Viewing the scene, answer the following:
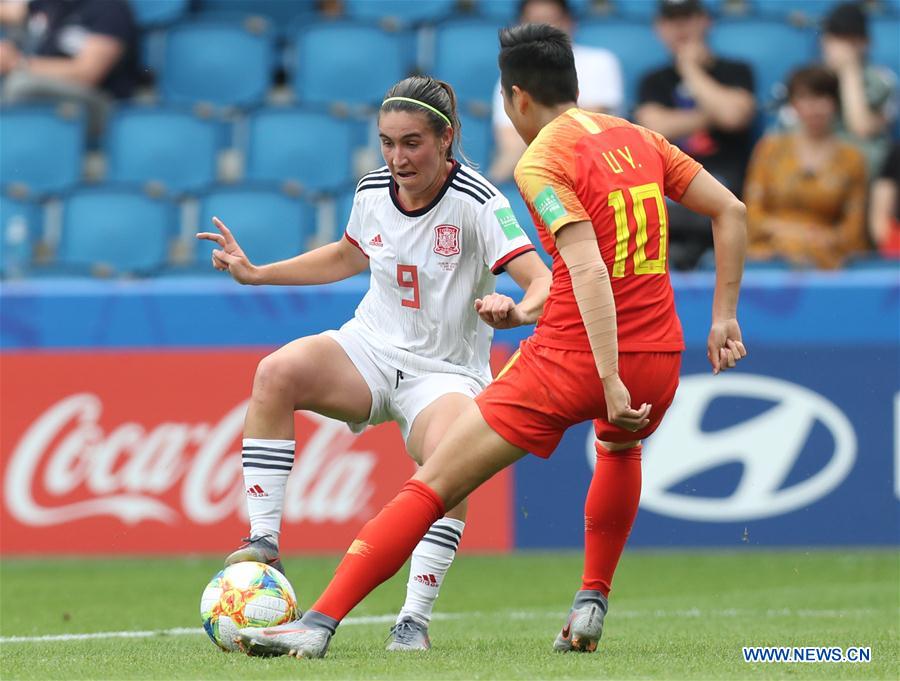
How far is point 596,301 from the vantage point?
173 inches

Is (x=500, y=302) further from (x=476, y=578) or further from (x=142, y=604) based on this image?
(x=476, y=578)

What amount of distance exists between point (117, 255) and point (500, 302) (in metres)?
5.64

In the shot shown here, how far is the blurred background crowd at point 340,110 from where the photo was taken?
A: 9188 mm

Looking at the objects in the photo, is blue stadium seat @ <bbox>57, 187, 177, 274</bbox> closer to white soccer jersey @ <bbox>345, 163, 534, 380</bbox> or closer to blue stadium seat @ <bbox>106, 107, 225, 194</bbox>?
blue stadium seat @ <bbox>106, 107, 225, 194</bbox>

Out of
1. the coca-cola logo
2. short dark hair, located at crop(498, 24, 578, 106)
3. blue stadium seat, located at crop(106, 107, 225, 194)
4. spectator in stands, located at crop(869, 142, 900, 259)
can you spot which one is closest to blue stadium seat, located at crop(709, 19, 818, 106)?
spectator in stands, located at crop(869, 142, 900, 259)

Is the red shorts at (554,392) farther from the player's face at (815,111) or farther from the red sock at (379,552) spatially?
the player's face at (815,111)

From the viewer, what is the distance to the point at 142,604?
22.5ft

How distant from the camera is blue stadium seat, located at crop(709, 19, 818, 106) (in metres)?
10.8

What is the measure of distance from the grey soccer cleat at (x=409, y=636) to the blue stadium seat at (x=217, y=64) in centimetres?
658

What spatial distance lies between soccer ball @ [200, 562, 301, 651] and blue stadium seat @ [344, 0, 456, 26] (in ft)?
23.3

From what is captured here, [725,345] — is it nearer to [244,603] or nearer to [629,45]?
[244,603]

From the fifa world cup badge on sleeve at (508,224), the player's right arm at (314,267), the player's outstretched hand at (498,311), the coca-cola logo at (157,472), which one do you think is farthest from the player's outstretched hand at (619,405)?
the coca-cola logo at (157,472)

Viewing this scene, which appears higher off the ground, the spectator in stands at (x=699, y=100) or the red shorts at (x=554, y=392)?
the spectator in stands at (x=699, y=100)

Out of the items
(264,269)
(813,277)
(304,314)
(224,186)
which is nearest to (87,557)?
(304,314)
